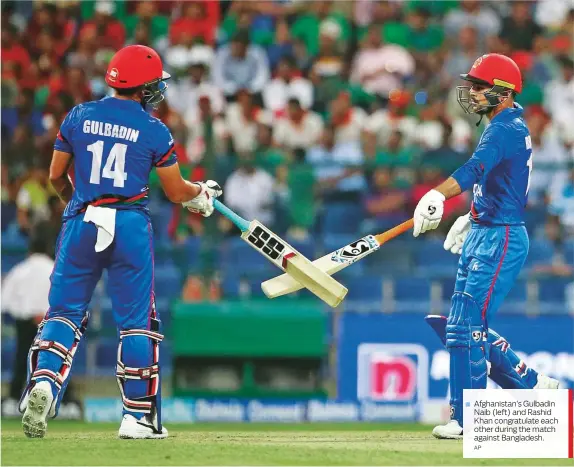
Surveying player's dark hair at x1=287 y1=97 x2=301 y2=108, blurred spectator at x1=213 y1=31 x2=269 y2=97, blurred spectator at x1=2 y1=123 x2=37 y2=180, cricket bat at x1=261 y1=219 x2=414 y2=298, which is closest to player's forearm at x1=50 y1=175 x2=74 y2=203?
cricket bat at x1=261 y1=219 x2=414 y2=298

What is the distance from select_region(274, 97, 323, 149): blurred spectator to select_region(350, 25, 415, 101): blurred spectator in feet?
4.30

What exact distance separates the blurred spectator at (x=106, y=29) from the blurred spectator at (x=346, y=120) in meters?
3.23

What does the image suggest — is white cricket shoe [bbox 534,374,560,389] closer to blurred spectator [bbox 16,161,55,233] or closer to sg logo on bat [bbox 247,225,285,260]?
sg logo on bat [bbox 247,225,285,260]

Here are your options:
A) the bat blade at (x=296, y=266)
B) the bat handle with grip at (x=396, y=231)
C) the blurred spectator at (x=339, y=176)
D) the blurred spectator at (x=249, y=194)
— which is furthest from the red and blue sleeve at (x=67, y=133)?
the blurred spectator at (x=339, y=176)

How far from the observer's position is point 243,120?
15961 mm

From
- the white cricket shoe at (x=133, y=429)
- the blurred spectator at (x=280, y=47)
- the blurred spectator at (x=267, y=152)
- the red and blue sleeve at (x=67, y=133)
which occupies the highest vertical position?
the blurred spectator at (x=280, y=47)

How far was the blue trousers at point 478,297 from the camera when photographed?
8.32 metres

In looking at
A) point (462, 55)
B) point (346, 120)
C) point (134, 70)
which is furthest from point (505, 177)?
point (462, 55)

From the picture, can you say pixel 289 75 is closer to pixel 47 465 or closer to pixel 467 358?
pixel 467 358

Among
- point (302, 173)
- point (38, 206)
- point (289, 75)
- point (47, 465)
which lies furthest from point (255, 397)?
point (47, 465)

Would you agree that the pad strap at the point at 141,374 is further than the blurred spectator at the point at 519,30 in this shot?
No

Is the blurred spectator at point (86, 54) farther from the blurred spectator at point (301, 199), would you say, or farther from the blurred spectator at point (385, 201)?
the blurred spectator at point (385, 201)

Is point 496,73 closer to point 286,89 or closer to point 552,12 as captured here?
point 286,89

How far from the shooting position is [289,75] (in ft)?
54.5
